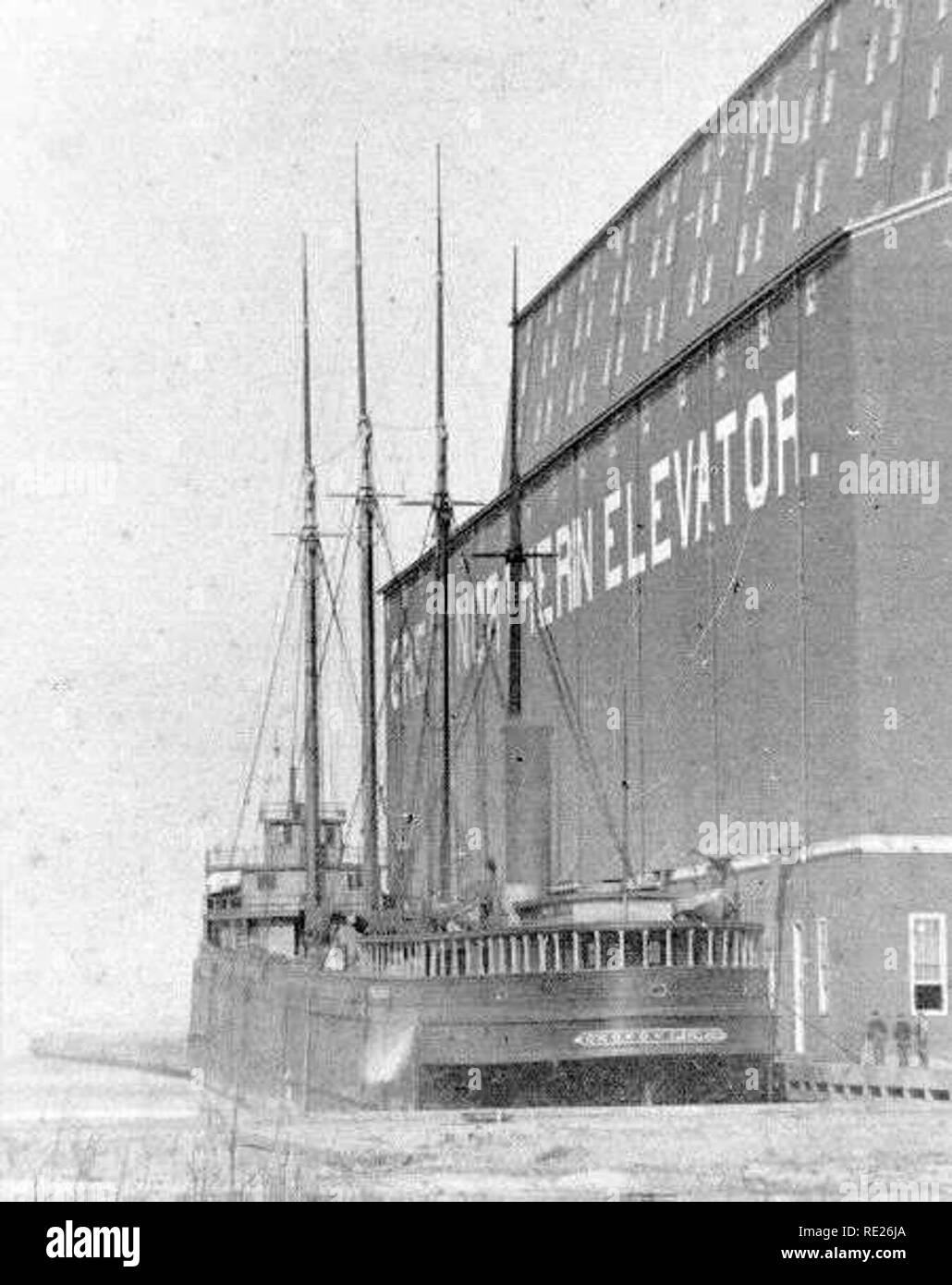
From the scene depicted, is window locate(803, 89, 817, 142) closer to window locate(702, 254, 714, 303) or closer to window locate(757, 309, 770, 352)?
window locate(702, 254, 714, 303)

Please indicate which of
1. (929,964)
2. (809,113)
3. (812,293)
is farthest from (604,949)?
(809,113)

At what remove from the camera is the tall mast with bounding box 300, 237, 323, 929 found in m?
60.6

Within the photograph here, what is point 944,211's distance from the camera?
46.2 metres

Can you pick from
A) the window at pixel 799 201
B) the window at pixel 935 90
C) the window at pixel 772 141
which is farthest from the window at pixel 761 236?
the window at pixel 935 90

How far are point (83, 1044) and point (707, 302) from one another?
80.5 m

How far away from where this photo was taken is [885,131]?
2096 inches

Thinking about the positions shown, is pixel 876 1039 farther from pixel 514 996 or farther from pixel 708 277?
pixel 708 277

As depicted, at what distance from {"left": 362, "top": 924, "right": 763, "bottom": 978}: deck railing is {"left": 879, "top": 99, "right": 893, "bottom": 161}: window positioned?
19063 mm

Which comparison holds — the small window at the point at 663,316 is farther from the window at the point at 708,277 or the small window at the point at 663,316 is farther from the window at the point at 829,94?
the window at the point at 829,94

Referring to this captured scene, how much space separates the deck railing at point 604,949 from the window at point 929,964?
9.94ft

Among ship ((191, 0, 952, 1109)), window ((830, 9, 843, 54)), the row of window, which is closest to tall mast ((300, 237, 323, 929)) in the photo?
ship ((191, 0, 952, 1109))

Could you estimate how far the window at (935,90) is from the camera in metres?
50.9

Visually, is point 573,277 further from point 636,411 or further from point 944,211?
point 944,211

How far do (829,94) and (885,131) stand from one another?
3362 mm
